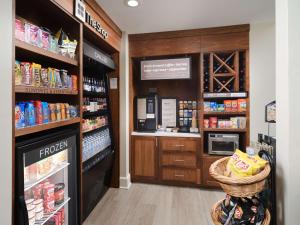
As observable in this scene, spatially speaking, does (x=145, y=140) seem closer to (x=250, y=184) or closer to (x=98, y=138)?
(x=98, y=138)

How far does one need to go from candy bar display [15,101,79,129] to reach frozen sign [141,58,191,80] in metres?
1.65

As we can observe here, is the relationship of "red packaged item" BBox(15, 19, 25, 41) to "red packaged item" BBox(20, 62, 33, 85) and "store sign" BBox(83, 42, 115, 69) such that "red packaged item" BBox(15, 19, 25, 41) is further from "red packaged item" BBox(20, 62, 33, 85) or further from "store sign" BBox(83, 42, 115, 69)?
"store sign" BBox(83, 42, 115, 69)

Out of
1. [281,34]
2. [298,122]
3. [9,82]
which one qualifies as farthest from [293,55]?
[9,82]

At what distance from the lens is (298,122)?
3.52ft

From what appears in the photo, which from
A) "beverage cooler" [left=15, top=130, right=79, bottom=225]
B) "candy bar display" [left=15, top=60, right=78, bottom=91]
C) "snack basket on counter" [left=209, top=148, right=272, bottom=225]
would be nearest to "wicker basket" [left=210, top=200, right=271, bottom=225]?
"snack basket on counter" [left=209, top=148, right=272, bottom=225]

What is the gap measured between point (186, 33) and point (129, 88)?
50.7 inches

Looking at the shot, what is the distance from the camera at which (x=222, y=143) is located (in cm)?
301

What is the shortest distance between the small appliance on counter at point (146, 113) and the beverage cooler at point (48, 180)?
64.1 inches

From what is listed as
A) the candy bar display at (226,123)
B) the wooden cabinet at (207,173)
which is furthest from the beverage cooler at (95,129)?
the candy bar display at (226,123)

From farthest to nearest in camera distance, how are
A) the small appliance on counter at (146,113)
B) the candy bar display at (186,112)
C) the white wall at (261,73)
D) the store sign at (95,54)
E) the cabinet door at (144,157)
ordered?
1. the candy bar display at (186,112)
2. the small appliance on counter at (146,113)
3. the cabinet door at (144,157)
4. the white wall at (261,73)
5. the store sign at (95,54)

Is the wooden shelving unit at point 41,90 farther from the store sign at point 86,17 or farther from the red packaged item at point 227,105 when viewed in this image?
the red packaged item at point 227,105

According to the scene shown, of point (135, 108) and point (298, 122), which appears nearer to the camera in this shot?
point (298, 122)

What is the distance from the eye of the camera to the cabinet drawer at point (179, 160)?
10.2 feet

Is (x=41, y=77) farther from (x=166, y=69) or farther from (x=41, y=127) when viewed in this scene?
(x=166, y=69)
